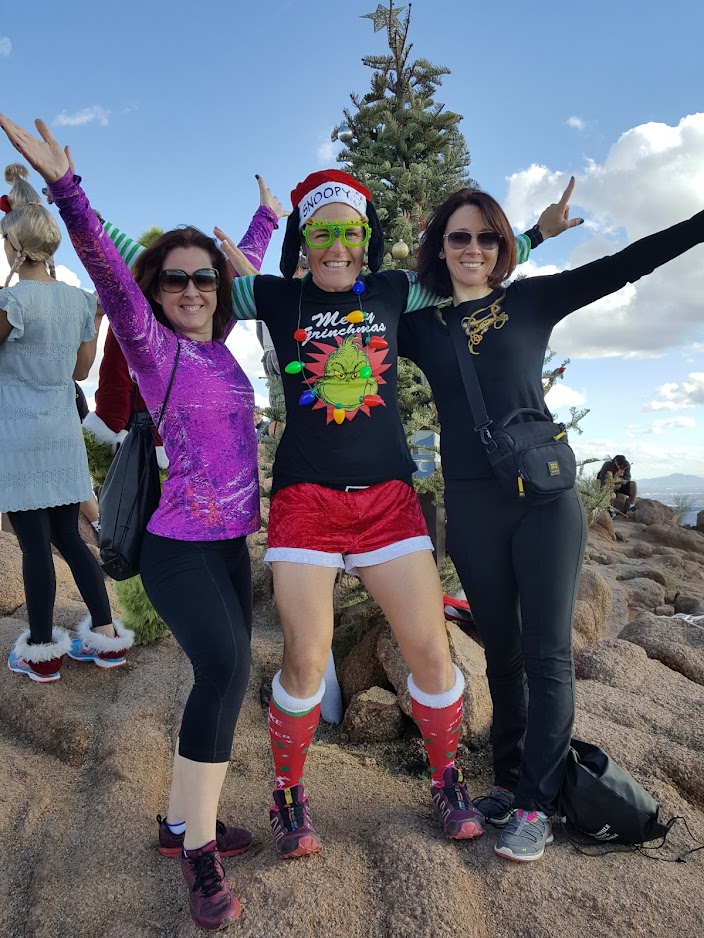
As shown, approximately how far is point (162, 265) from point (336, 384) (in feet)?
2.65

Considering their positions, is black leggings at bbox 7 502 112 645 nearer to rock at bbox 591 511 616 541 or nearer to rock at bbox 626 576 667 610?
rock at bbox 626 576 667 610

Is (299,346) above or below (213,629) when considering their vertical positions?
above

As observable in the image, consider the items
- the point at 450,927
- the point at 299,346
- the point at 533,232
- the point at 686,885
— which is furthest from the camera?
the point at 533,232

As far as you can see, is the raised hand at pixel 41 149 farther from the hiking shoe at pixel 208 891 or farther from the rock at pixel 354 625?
the rock at pixel 354 625

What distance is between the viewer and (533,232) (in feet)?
10.1

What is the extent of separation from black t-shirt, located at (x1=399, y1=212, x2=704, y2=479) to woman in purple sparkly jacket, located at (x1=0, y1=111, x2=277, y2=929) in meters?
0.79

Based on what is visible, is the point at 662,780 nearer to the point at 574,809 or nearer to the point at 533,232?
the point at 574,809

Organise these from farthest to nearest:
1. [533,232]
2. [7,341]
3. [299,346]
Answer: [7,341]
[533,232]
[299,346]

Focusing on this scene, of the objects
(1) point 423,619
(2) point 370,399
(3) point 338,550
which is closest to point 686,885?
(1) point 423,619

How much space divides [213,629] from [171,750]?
166 cm

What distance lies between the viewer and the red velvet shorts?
7.94 ft

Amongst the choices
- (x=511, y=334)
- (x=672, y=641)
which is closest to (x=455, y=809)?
(x=511, y=334)

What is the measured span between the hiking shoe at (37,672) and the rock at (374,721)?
1777 millimetres

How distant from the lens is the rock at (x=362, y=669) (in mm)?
3980
